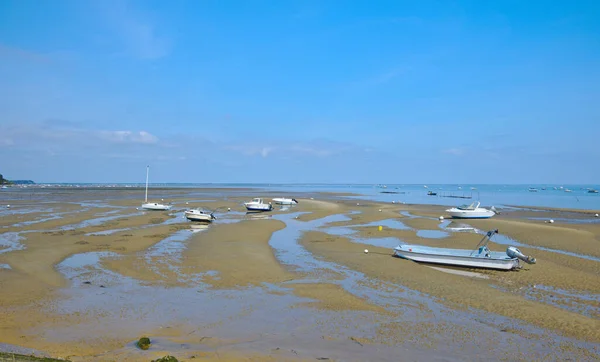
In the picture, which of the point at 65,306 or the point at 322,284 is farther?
the point at 322,284

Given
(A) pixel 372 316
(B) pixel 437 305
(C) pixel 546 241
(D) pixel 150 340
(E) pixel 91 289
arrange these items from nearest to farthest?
(D) pixel 150 340, (A) pixel 372 316, (B) pixel 437 305, (E) pixel 91 289, (C) pixel 546 241

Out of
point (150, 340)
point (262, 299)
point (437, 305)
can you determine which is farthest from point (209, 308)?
point (437, 305)

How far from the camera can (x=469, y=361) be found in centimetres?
912

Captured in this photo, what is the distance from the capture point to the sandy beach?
31.6 feet

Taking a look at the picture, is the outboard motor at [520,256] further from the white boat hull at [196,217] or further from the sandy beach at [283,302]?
the white boat hull at [196,217]

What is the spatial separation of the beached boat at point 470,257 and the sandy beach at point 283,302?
0.47 meters

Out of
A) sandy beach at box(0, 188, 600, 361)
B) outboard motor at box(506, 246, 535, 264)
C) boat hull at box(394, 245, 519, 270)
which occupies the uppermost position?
outboard motor at box(506, 246, 535, 264)

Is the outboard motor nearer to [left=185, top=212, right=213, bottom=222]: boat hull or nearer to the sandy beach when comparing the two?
the sandy beach

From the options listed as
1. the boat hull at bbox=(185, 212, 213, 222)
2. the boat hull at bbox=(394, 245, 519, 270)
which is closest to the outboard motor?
the boat hull at bbox=(394, 245, 519, 270)

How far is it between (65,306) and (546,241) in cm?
2761

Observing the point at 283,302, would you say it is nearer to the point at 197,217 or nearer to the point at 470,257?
the point at 470,257

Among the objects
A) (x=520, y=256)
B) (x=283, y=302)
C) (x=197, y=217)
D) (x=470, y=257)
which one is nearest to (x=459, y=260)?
(x=470, y=257)

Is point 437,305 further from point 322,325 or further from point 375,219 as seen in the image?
point 375,219

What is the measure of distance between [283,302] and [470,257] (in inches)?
388
